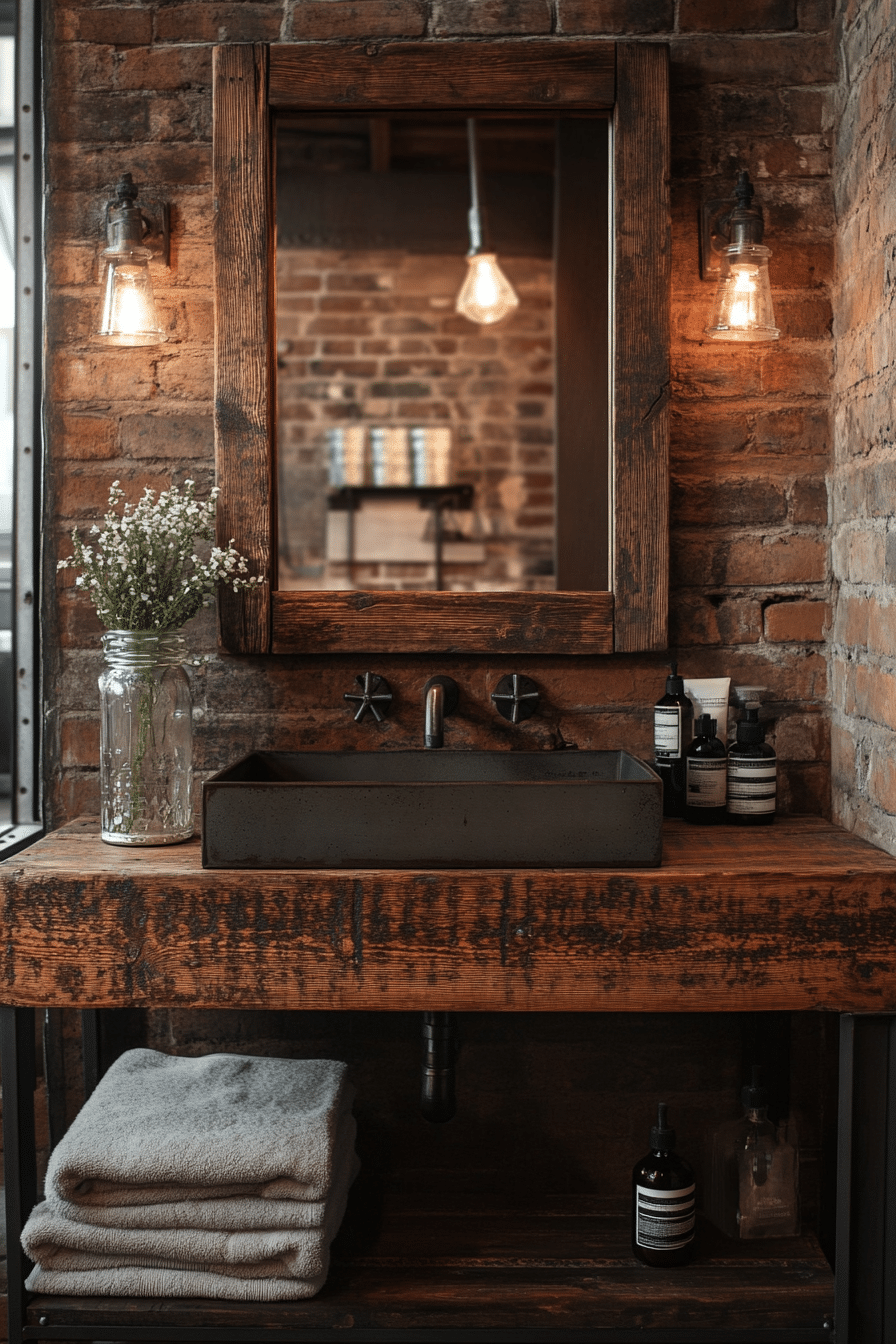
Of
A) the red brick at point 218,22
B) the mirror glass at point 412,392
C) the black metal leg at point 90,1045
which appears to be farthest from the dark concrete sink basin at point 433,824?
the mirror glass at point 412,392

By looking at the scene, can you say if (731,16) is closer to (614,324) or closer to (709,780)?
(614,324)

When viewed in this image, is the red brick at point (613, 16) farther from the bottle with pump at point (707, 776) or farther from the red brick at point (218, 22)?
the bottle with pump at point (707, 776)

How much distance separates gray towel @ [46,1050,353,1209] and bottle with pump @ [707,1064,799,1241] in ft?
2.02

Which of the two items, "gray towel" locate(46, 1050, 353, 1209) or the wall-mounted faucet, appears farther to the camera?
the wall-mounted faucet

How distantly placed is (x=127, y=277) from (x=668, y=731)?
3.59 ft

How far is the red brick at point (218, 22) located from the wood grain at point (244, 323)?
57 millimetres

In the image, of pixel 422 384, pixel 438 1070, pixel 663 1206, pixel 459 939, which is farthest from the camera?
pixel 422 384

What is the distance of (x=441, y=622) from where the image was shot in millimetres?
1740

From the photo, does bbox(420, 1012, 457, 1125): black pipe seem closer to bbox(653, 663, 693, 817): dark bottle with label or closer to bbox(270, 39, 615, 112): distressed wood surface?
bbox(653, 663, 693, 817): dark bottle with label

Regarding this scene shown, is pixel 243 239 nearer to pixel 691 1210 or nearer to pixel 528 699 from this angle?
pixel 528 699

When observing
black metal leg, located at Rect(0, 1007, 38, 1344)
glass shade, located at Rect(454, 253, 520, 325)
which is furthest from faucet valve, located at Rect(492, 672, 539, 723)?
glass shade, located at Rect(454, 253, 520, 325)

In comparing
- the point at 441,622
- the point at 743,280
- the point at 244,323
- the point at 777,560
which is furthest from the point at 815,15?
the point at 441,622

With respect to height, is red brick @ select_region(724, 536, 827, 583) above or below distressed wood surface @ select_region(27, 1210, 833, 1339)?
above

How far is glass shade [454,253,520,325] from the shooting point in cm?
316
